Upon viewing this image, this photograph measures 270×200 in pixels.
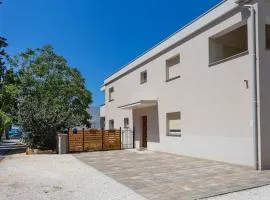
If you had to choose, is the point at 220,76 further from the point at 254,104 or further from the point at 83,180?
the point at 83,180

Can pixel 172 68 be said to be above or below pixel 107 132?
above

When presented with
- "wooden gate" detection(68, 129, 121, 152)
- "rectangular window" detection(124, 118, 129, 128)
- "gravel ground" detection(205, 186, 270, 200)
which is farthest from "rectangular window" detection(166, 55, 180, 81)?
"gravel ground" detection(205, 186, 270, 200)

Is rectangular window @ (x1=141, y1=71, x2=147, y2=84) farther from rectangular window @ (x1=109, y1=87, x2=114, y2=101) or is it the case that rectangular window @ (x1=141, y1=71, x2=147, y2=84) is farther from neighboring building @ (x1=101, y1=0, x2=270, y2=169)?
rectangular window @ (x1=109, y1=87, x2=114, y2=101)

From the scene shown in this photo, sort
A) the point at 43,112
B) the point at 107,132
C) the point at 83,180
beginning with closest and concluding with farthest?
the point at 83,180 → the point at 43,112 → the point at 107,132

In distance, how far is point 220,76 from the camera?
1394 cm

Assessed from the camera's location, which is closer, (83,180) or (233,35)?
(83,180)

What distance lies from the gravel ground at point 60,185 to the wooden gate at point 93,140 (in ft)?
29.1

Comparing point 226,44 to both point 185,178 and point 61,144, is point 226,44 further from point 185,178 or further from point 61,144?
point 61,144

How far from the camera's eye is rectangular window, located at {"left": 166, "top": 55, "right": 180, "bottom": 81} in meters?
18.2

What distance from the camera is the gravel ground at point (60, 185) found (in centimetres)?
818

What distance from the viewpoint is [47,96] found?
28.8 meters

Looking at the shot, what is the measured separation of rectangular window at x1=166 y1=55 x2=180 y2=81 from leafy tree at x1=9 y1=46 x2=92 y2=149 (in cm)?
792

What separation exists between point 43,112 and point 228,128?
13.0m

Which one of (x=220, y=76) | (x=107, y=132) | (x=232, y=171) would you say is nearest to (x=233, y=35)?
(x=220, y=76)
